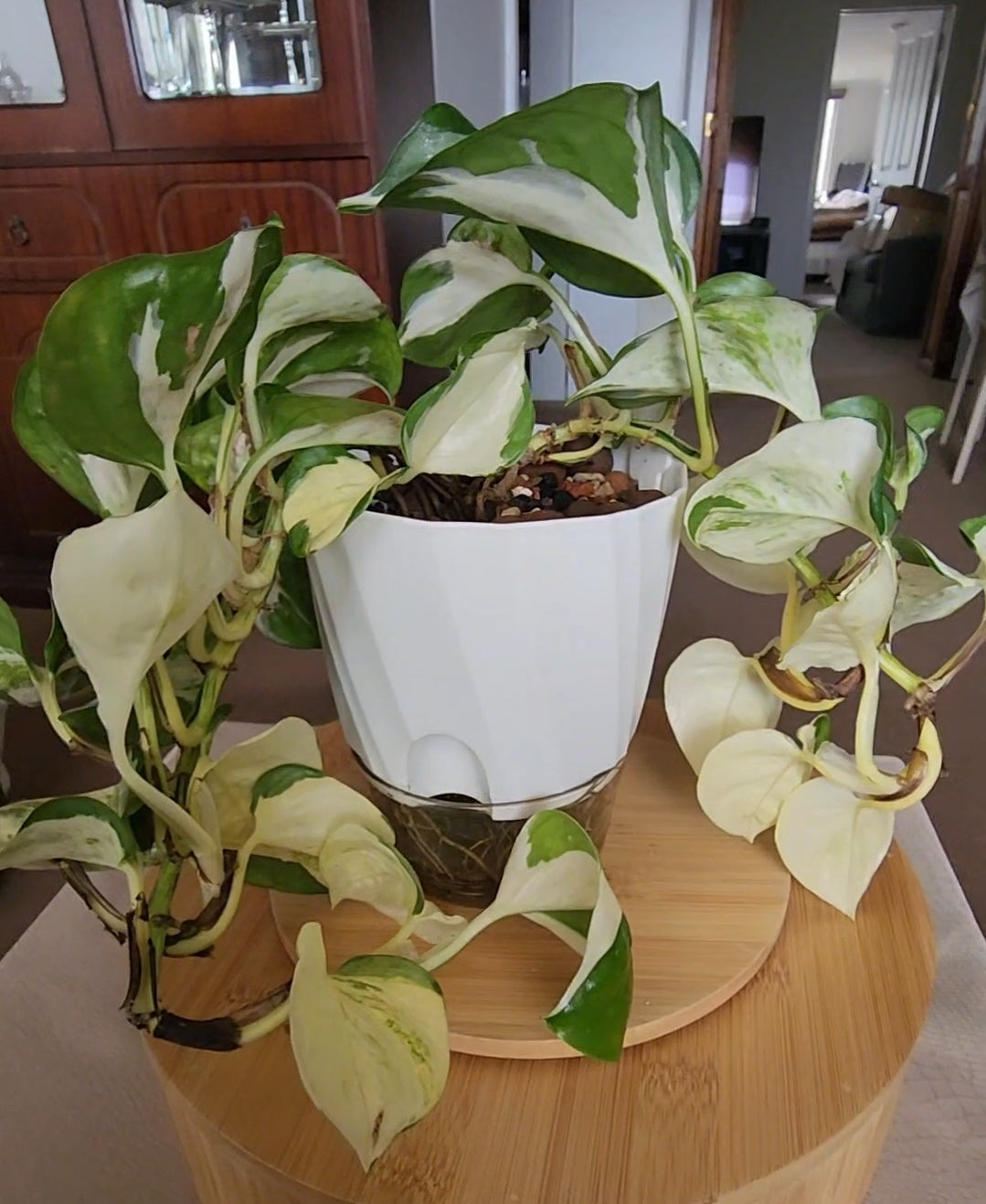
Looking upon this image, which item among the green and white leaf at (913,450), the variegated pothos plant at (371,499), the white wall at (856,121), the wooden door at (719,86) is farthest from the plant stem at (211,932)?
the white wall at (856,121)

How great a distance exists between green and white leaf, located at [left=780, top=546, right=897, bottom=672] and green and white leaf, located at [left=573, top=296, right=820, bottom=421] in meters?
0.08

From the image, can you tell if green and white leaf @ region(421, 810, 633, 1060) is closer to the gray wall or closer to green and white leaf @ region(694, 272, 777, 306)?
green and white leaf @ region(694, 272, 777, 306)

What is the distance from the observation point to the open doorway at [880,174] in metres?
4.59

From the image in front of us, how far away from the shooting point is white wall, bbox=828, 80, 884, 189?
10.0 meters

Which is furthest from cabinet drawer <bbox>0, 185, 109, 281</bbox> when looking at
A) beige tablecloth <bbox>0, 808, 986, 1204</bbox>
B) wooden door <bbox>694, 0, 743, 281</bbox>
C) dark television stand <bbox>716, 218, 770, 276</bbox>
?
dark television stand <bbox>716, 218, 770, 276</bbox>

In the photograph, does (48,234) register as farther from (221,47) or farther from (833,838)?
(833,838)

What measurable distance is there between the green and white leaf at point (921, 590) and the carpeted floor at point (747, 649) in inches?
31.3

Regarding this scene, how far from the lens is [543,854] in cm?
37

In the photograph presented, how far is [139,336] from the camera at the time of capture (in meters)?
0.26

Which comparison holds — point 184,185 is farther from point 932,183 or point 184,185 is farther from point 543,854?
point 932,183

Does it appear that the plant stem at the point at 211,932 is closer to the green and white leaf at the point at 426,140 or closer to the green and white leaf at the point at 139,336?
the green and white leaf at the point at 139,336

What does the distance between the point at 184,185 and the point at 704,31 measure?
253cm

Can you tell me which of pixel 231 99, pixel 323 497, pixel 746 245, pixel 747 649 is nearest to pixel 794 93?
pixel 746 245

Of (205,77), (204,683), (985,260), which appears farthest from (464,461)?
(985,260)
